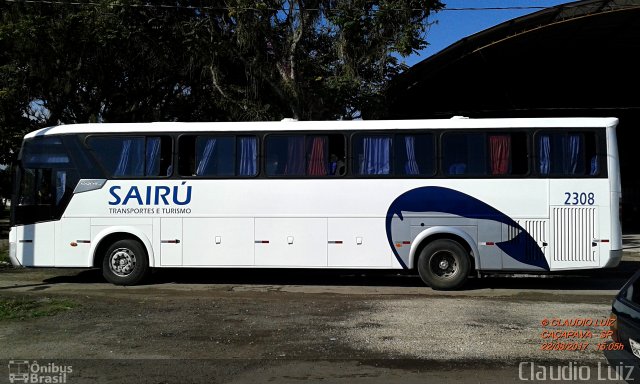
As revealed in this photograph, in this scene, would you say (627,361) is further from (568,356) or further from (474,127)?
(474,127)

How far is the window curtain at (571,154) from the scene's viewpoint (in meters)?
10.4

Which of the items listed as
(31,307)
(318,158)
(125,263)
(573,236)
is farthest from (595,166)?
→ (31,307)

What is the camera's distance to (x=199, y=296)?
404 inches

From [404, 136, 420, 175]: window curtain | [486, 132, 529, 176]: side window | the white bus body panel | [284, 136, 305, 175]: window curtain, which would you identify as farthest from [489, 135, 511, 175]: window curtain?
the white bus body panel

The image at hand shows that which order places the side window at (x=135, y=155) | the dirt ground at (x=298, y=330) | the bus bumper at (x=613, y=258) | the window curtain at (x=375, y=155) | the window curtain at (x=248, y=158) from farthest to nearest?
the side window at (x=135, y=155)
the window curtain at (x=248, y=158)
the window curtain at (x=375, y=155)
the bus bumper at (x=613, y=258)
the dirt ground at (x=298, y=330)

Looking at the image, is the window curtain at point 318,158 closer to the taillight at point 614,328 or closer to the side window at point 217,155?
the side window at point 217,155

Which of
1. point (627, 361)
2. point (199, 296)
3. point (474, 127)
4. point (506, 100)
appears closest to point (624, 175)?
point (506, 100)

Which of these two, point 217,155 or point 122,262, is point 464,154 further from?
point 122,262

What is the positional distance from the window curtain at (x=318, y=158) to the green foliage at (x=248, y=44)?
539 cm

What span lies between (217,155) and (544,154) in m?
6.50

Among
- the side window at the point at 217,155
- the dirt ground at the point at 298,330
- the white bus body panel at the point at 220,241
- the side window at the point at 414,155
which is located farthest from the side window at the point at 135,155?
the side window at the point at 414,155

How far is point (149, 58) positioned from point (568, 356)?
1644cm

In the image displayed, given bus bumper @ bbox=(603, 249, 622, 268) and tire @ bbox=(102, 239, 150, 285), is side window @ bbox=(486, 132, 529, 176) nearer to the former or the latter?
bus bumper @ bbox=(603, 249, 622, 268)

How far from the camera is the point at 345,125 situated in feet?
35.9
